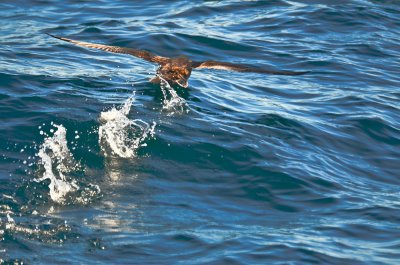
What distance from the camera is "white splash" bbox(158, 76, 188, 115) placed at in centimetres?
1317

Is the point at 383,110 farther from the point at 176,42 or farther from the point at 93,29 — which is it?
the point at 93,29

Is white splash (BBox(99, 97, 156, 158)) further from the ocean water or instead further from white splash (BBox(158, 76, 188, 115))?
white splash (BBox(158, 76, 188, 115))

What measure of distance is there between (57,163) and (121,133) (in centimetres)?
112

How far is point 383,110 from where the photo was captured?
14.2m

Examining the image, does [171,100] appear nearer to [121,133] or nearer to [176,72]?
[176,72]

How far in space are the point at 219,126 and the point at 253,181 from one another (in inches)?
71.5

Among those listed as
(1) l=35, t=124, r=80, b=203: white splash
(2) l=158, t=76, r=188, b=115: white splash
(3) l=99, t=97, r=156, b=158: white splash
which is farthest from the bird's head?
(1) l=35, t=124, r=80, b=203: white splash

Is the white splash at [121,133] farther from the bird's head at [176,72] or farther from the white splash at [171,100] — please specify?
the bird's head at [176,72]

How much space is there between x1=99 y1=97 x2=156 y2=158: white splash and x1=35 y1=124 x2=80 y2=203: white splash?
0.53 meters

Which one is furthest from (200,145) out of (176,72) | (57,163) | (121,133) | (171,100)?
(176,72)

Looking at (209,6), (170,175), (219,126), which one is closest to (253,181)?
(170,175)

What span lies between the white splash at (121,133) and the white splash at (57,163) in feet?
1.75

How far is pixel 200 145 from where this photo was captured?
11.9m

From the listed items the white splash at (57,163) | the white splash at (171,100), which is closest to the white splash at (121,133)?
the white splash at (57,163)
